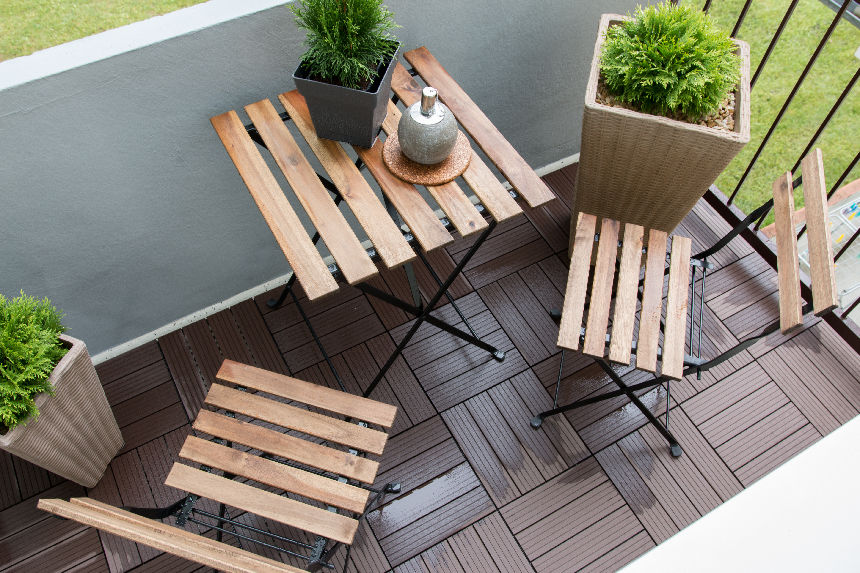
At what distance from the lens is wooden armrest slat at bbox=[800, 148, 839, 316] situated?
66.0 inches

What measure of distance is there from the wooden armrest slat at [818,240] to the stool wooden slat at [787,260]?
0.17 feet

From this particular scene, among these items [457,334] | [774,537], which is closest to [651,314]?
[457,334]

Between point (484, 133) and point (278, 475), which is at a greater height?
point (484, 133)

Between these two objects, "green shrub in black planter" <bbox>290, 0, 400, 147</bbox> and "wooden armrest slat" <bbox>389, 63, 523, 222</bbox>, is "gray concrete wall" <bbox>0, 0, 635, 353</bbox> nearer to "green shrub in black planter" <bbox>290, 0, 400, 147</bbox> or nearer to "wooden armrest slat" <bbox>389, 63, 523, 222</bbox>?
"green shrub in black planter" <bbox>290, 0, 400, 147</bbox>

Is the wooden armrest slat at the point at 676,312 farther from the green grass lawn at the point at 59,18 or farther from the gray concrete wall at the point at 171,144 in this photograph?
the green grass lawn at the point at 59,18

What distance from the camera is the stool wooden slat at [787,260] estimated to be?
1.77 metres

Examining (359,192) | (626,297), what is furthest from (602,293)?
(359,192)

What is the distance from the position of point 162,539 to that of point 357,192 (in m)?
1.00

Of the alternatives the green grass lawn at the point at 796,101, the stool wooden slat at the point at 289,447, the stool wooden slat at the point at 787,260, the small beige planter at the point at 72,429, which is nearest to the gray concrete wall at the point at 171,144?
the small beige planter at the point at 72,429

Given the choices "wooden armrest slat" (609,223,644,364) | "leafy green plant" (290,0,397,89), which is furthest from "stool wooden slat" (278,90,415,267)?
"wooden armrest slat" (609,223,644,364)

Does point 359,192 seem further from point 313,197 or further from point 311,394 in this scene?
point 311,394

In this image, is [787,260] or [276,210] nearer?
[276,210]

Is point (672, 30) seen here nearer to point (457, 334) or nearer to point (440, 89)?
point (440, 89)

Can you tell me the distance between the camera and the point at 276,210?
5.73ft
